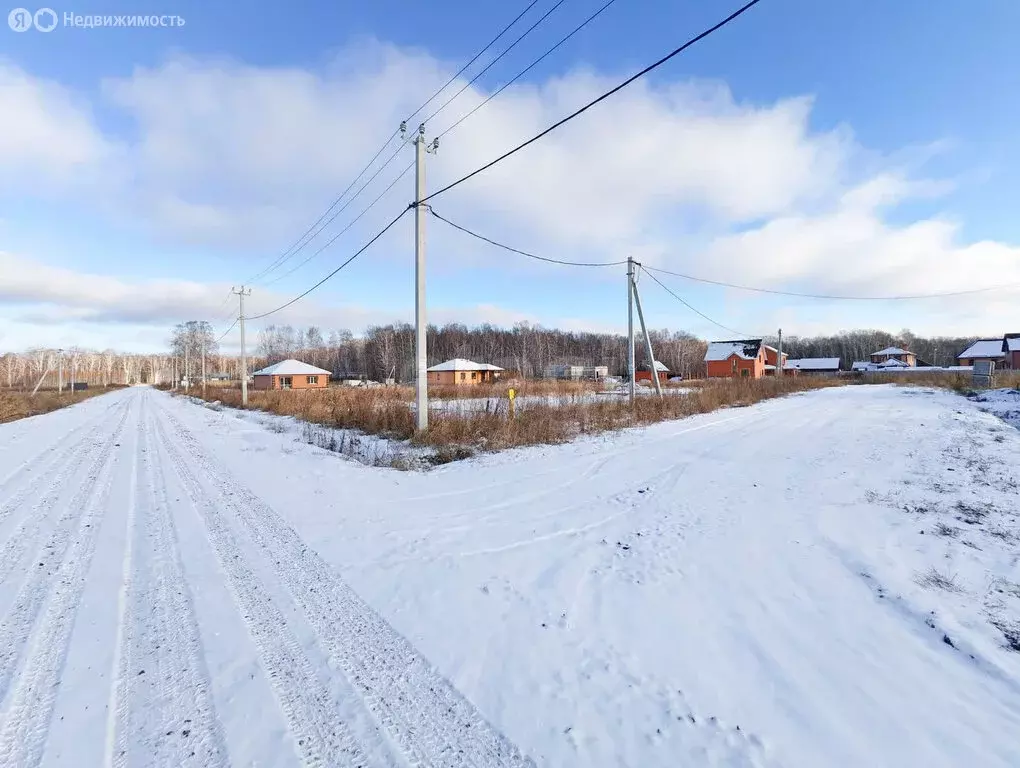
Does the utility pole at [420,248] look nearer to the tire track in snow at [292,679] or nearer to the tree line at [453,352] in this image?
the tire track in snow at [292,679]

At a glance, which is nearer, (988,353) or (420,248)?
(420,248)

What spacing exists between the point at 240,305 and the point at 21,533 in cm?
3134

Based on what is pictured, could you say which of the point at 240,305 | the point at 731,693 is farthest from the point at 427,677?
the point at 240,305

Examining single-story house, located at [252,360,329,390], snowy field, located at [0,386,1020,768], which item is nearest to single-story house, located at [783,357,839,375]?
single-story house, located at [252,360,329,390]

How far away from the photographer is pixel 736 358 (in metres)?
61.6

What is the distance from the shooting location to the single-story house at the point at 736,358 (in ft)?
199

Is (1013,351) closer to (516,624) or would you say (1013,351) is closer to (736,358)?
(736,358)

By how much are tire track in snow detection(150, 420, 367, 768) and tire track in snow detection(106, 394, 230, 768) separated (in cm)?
32

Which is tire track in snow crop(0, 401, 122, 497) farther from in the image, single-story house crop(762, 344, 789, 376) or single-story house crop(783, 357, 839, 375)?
single-story house crop(783, 357, 839, 375)

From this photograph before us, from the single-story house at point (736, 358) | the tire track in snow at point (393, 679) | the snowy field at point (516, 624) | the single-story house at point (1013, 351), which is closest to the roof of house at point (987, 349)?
the single-story house at point (1013, 351)

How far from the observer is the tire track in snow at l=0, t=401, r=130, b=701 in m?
3.04

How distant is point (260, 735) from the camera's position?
2363 millimetres

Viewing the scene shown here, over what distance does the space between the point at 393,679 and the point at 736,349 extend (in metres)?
67.4

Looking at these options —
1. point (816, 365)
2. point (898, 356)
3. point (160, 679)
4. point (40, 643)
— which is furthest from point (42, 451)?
point (898, 356)
